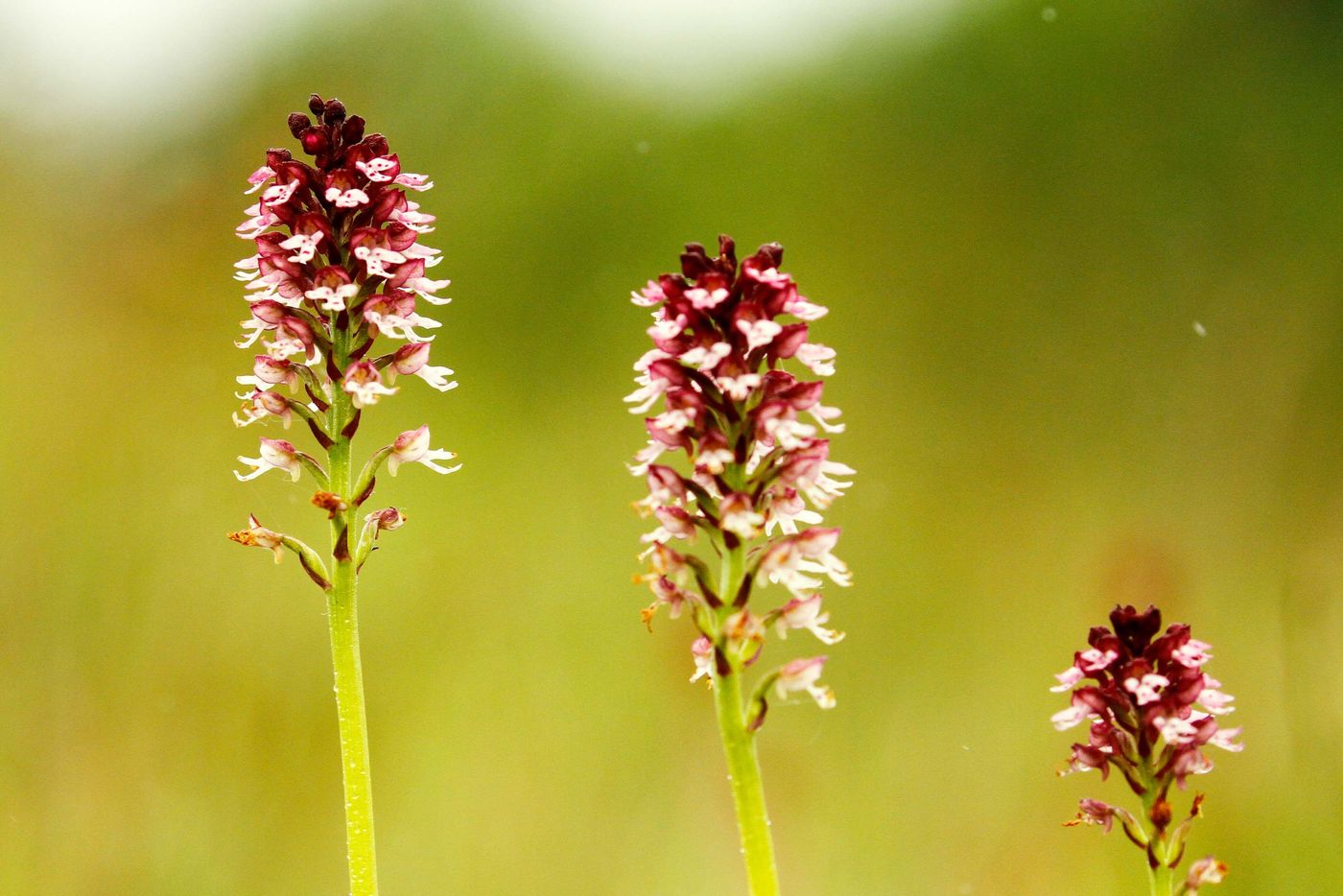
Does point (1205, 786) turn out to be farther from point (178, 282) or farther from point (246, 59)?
point (246, 59)

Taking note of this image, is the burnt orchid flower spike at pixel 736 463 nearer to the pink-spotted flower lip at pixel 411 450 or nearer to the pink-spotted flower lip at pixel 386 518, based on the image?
the pink-spotted flower lip at pixel 411 450

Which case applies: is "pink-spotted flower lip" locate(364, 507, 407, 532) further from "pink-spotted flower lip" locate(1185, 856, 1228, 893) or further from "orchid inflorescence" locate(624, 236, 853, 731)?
"pink-spotted flower lip" locate(1185, 856, 1228, 893)

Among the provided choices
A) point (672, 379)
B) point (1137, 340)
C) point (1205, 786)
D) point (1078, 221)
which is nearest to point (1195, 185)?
point (1078, 221)

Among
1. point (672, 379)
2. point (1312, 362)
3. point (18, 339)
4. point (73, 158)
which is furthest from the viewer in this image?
point (73, 158)

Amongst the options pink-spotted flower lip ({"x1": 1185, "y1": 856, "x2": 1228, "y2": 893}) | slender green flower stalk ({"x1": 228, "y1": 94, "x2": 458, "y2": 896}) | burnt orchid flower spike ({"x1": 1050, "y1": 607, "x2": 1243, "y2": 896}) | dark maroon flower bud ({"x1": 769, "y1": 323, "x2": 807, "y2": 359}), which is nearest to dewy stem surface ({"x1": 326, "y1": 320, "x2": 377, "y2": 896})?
slender green flower stalk ({"x1": 228, "y1": 94, "x2": 458, "y2": 896})

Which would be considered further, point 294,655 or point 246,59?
point 246,59

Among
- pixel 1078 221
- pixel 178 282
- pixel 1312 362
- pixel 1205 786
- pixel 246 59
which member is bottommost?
pixel 1205 786

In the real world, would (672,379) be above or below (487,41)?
below

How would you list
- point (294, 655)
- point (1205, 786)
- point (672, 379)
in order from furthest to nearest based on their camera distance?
point (294, 655) < point (1205, 786) < point (672, 379)
